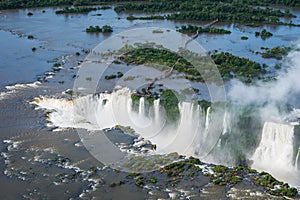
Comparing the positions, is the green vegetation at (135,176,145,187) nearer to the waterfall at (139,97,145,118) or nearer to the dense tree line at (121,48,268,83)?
the waterfall at (139,97,145,118)

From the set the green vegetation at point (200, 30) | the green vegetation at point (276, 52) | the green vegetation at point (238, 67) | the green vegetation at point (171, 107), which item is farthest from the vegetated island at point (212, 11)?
the green vegetation at point (171, 107)

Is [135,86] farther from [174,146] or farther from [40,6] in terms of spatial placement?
[40,6]

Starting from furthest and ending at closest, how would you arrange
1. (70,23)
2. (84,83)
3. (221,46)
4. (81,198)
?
(70,23) < (221,46) < (84,83) < (81,198)

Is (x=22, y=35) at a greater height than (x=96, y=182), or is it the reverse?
(x=22, y=35)

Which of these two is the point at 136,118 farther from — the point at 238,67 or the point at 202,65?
the point at 238,67

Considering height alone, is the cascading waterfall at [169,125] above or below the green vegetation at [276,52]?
below

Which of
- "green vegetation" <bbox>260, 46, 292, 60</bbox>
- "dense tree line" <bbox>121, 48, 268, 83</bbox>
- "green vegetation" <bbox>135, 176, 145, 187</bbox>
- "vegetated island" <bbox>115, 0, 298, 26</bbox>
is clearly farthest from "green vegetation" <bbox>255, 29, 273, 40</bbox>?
"green vegetation" <bbox>135, 176, 145, 187</bbox>

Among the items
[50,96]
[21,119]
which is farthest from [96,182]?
[50,96]

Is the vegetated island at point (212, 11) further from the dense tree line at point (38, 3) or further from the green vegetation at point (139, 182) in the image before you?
the green vegetation at point (139, 182)
